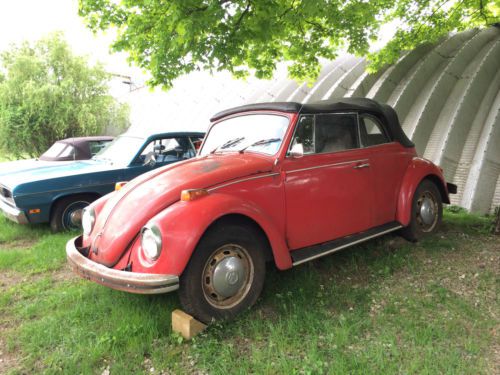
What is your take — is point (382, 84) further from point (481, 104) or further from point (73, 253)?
point (73, 253)

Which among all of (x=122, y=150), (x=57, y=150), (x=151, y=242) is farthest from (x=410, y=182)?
(x=57, y=150)

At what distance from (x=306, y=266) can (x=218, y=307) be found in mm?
1495

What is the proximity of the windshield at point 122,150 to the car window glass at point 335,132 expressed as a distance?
3774mm

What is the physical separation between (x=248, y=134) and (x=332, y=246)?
5.13 feet

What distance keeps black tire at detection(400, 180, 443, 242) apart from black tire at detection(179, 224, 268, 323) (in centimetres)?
257

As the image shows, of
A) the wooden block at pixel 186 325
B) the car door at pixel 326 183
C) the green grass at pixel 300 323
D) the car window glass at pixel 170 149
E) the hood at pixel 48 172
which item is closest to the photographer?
the green grass at pixel 300 323

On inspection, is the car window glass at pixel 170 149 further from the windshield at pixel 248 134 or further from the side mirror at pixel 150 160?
the windshield at pixel 248 134

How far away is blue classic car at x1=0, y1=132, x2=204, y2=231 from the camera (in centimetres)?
558

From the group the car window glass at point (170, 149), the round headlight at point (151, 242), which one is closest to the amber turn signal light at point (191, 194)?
the round headlight at point (151, 242)

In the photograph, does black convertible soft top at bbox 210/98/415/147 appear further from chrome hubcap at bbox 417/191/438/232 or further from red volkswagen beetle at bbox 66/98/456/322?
chrome hubcap at bbox 417/191/438/232

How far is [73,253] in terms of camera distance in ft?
10.8

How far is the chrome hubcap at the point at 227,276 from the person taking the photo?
304 centimetres

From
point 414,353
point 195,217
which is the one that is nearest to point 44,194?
point 195,217

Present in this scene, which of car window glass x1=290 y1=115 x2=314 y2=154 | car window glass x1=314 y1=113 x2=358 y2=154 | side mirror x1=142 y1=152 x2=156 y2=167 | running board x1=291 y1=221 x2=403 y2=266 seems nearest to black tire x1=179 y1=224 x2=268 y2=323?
running board x1=291 y1=221 x2=403 y2=266
